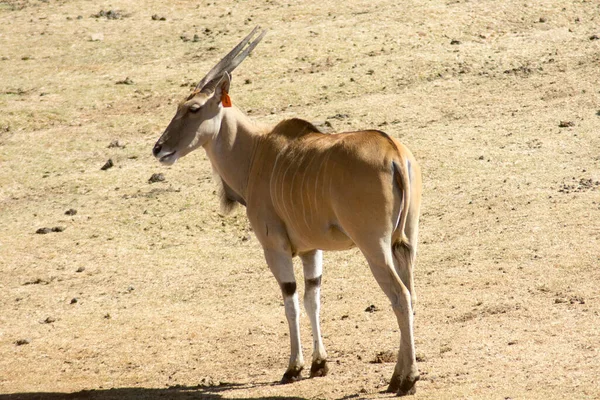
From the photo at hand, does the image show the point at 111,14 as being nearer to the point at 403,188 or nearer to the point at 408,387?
the point at 403,188

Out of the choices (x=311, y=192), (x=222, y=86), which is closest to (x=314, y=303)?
(x=311, y=192)

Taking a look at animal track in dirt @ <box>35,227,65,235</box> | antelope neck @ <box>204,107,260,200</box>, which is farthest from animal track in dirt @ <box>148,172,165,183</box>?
antelope neck @ <box>204,107,260,200</box>

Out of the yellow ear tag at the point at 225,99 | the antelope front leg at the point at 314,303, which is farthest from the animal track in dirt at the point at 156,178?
the antelope front leg at the point at 314,303

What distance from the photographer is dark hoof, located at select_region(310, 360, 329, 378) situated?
6.67 meters

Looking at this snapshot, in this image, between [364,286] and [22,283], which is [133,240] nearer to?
[22,283]

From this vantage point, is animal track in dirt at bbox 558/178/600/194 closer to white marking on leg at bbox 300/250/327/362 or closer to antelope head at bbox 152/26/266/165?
white marking on leg at bbox 300/250/327/362

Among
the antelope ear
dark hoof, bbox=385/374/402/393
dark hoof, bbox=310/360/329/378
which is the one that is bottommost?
dark hoof, bbox=310/360/329/378

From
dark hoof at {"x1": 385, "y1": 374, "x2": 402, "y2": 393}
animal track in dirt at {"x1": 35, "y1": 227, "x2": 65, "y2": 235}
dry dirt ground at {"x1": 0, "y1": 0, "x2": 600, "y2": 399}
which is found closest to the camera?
dark hoof at {"x1": 385, "y1": 374, "x2": 402, "y2": 393}

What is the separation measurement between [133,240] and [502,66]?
7020mm

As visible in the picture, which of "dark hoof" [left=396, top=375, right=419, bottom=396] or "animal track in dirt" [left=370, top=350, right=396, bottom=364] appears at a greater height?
"dark hoof" [left=396, top=375, right=419, bottom=396]

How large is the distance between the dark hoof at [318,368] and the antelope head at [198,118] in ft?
5.76

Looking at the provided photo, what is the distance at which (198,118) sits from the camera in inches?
274

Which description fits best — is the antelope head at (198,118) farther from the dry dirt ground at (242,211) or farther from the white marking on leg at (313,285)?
the dry dirt ground at (242,211)

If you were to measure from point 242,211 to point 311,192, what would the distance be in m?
4.70
